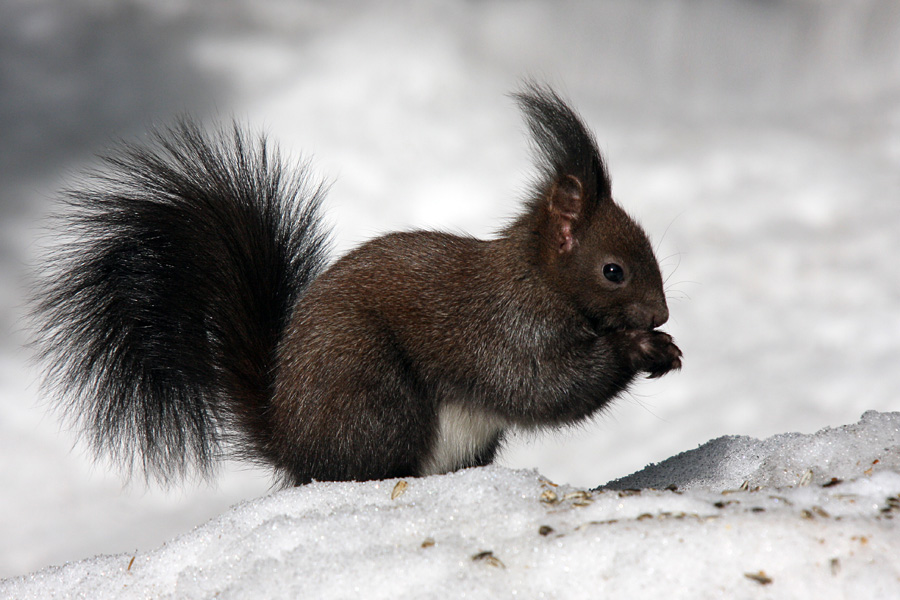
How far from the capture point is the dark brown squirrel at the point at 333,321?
242cm

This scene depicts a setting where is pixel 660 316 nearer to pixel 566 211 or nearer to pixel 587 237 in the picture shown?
pixel 587 237

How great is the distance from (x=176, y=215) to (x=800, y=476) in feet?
6.75

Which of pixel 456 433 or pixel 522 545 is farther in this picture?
pixel 456 433

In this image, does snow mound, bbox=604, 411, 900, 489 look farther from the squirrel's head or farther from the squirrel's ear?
the squirrel's ear

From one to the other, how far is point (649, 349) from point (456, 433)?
0.65m

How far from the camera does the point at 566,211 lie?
2.48 meters

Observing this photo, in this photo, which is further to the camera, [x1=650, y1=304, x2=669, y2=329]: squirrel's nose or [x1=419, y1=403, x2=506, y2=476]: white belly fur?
[x1=419, y1=403, x2=506, y2=476]: white belly fur

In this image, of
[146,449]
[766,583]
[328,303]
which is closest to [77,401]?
[146,449]

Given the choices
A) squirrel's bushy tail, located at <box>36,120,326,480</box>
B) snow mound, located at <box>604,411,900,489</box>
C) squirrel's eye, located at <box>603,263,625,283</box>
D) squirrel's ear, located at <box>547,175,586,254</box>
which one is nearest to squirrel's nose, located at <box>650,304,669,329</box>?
squirrel's eye, located at <box>603,263,625,283</box>

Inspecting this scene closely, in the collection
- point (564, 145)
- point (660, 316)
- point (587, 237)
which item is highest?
point (564, 145)

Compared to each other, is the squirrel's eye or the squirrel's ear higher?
the squirrel's ear

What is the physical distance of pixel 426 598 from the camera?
1599 millimetres

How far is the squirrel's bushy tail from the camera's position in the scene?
8.50ft

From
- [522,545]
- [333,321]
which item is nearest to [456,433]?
[333,321]
